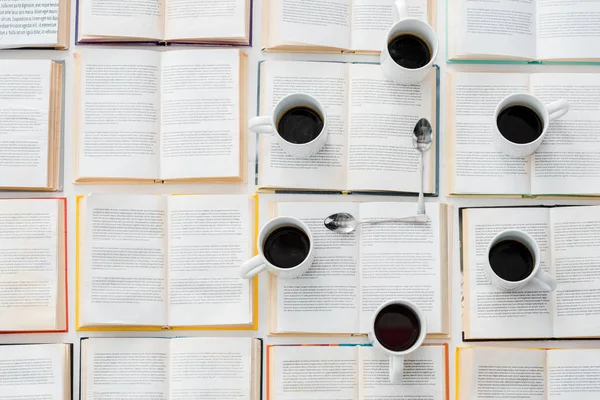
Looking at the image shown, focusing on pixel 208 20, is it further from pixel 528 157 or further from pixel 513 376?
pixel 513 376

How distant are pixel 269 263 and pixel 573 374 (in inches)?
20.9

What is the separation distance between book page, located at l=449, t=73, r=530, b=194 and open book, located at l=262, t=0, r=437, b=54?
0.45 ft

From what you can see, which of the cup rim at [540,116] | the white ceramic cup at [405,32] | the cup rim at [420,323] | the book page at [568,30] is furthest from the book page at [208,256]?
the book page at [568,30]

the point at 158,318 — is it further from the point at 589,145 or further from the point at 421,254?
the point at 589,145

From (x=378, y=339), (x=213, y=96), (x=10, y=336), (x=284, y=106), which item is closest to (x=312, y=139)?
(x=284, y=106)

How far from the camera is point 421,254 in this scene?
39.3 inches

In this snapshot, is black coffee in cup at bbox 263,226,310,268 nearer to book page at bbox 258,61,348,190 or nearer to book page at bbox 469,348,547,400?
book page at bbox 258,61,348,190

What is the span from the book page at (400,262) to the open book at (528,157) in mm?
91

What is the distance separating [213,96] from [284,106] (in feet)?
0.43

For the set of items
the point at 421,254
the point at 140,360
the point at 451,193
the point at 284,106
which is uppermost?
the point at 284,106

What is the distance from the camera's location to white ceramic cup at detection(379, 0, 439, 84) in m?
0.96

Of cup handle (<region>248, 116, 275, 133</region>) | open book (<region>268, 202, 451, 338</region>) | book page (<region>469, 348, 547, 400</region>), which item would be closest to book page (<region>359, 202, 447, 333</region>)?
open book (<region>268, 202, 451, 338</region>)

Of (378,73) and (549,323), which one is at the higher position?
(378,73)

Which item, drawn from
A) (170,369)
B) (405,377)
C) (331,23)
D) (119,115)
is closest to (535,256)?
(405,377)
